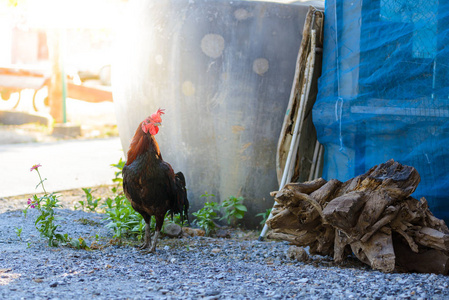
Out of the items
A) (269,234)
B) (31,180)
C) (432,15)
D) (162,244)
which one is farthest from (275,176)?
(31,180)

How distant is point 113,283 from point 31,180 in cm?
472

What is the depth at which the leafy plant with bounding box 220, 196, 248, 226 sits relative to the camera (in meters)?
5.29

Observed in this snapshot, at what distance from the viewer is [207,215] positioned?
5242mm

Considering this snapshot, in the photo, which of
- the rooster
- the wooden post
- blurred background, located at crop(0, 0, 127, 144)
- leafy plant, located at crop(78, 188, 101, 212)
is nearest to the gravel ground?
the rooster

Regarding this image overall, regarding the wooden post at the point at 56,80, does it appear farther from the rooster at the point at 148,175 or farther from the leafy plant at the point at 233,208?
the rooster at the point at 148,175

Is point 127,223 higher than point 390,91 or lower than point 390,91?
lower

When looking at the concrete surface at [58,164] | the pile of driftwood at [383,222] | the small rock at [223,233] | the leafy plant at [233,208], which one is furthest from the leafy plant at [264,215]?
the concrete surface at [58,164]

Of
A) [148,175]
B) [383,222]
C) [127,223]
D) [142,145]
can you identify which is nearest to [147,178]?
[148,175]

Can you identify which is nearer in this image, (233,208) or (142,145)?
(142,145)

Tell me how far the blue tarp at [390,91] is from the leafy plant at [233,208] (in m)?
1.00

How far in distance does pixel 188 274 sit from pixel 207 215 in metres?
1.51

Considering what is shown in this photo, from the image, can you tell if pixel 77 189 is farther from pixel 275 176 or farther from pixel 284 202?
pixel 284 202

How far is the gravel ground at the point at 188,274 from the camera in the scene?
3.17 meters

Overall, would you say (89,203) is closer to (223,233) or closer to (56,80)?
(223,233)
